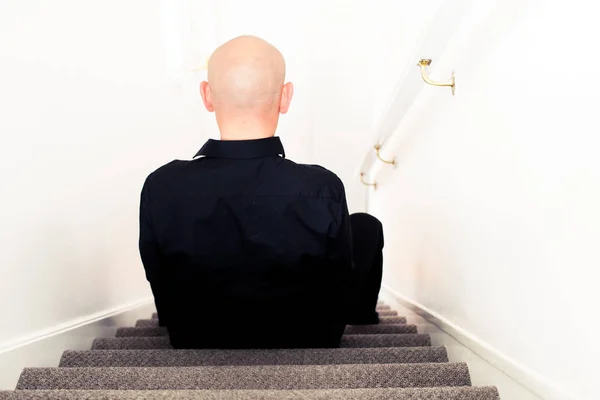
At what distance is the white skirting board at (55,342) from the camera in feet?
4.39

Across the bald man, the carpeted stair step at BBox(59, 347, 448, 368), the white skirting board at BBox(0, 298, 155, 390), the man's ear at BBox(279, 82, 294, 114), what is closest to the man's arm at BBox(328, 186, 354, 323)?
the bald man

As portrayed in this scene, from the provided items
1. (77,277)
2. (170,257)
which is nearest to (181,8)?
(77,277)

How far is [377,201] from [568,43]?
314 cm

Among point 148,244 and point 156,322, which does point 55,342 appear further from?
point 156,322

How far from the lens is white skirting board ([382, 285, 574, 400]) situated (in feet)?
3.31

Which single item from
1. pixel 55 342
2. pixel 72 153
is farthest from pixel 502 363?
pixel 72 153

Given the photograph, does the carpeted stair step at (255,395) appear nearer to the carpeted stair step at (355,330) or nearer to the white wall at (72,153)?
the white wall at (72,153)

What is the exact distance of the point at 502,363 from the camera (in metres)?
1.22

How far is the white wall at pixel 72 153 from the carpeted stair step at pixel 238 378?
0.28 meters

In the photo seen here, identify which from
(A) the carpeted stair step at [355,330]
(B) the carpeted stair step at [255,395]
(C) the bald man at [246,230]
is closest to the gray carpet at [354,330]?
(A) the carpeted stair step at [355,330]

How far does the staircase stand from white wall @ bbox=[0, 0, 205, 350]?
0.73 feet

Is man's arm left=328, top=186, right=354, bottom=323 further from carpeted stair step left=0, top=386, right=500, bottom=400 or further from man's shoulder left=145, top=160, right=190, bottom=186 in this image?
carpeted stair step left=0, top=386, right=500, bottom=400

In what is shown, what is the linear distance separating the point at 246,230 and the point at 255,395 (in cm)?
51

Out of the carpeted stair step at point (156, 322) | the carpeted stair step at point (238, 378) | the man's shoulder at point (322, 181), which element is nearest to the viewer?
the carpeted stair step at point (238, 378)
